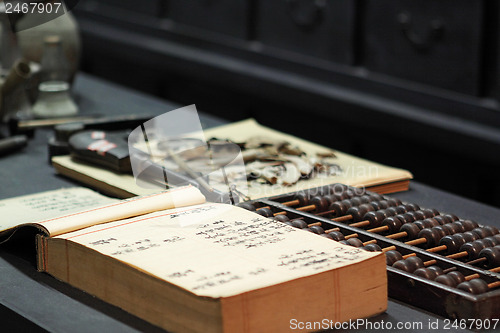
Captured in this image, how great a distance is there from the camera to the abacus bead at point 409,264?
1361mm

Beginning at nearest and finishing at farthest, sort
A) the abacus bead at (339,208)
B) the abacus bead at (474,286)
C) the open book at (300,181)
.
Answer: the abacus bead at (474,286), the abacus bead at (339,208), the open book at (300,181)

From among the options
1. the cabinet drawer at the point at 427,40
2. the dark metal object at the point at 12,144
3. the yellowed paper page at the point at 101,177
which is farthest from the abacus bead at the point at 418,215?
the cabinet drawer at the point at 427,40

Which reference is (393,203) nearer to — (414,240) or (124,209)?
(414,240)

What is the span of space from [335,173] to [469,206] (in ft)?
1.06

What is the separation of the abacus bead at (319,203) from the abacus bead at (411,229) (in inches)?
8.4

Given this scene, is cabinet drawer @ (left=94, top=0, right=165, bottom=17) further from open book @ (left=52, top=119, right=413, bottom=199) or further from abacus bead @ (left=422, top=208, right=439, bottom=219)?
abacus bead @ (left=422, top=208, right=439, bottom=219)

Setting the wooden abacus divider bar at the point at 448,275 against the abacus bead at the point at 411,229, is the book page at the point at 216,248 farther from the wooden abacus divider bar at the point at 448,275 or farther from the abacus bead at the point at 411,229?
the abacus bead at the point at 411,229

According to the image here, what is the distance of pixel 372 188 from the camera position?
1.96 m

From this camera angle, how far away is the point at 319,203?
174cm

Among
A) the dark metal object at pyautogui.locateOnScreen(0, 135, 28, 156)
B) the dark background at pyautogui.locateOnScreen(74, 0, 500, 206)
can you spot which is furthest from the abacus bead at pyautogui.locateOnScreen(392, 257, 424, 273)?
the dark background at pyautogui.locateOnScreen(74, 0, 500, 206)

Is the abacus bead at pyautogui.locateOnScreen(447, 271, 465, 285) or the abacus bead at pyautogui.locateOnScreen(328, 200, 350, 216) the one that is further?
the abacus bead at pyautogui.locateOnScreen(328, 200, 350, 216)

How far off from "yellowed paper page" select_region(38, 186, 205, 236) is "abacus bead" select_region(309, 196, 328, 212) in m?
0.28

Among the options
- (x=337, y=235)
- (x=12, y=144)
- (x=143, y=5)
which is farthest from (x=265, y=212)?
(x=143, y=5)

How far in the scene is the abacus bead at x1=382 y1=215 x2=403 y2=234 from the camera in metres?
1.61
